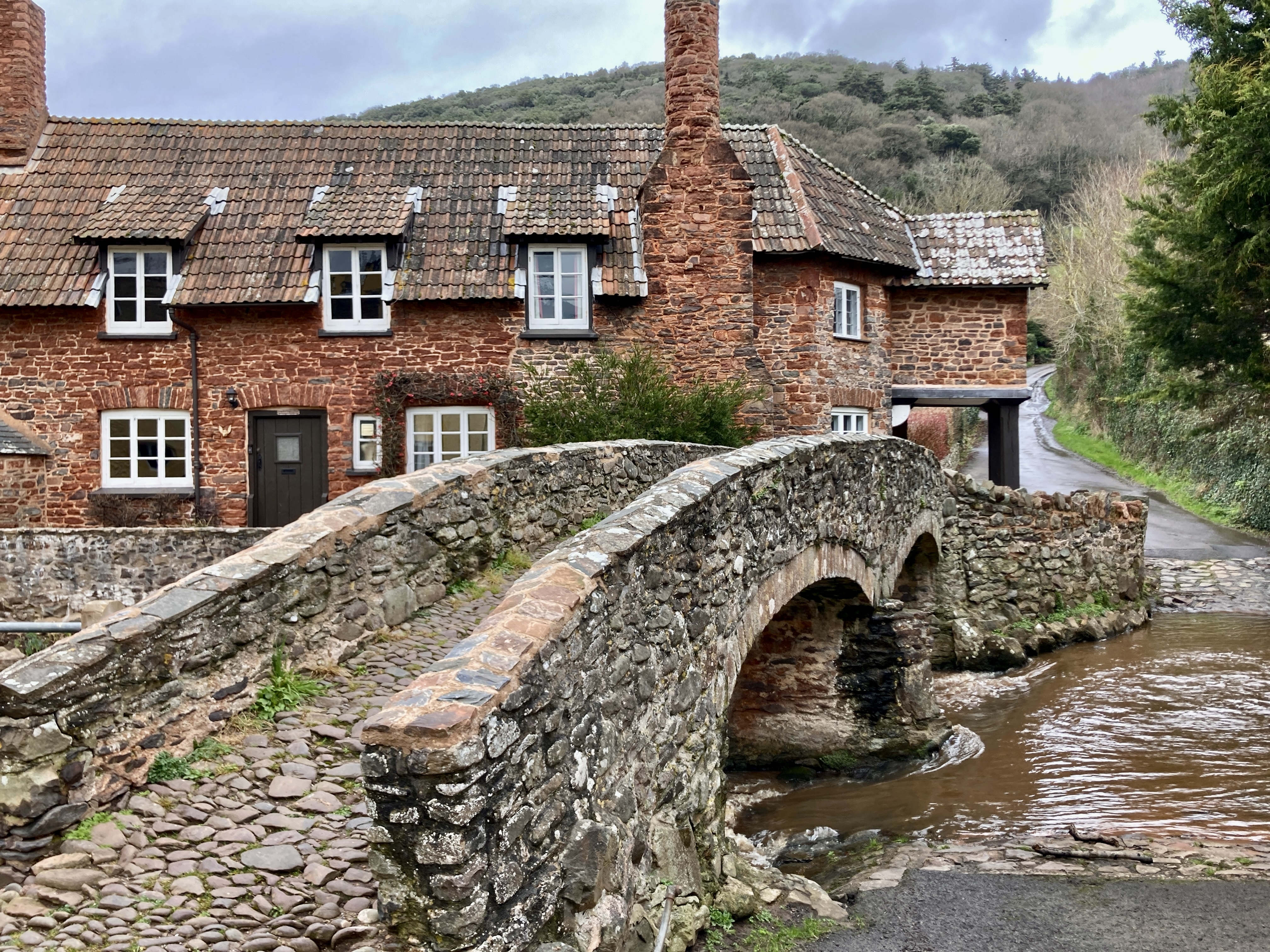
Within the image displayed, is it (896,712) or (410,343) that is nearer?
(896,712)

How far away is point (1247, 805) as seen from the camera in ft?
34.6

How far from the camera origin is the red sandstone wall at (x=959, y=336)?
67.1 feet

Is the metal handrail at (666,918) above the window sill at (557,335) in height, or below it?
below

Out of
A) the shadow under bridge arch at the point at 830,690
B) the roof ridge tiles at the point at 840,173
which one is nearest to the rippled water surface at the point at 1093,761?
the shadow under bridge arch at the point at 830,690

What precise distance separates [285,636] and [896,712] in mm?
8366

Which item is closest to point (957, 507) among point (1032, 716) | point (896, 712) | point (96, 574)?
point (1032, 716)

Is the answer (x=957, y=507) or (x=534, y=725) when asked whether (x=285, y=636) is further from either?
(x=957, y=507)

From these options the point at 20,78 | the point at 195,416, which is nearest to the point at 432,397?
the point at 195,416

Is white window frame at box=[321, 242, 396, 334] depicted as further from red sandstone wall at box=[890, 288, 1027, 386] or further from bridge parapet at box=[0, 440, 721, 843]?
bridge parapet at box=[0, 440, 721, 843]

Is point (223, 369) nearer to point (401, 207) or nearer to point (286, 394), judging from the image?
point (286, 394)

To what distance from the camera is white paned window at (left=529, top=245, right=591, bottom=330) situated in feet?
60.7

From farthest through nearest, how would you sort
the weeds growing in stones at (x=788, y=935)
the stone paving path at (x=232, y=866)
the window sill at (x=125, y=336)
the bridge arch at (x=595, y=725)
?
the window sill at (x=125, y=336)
the weeds growing in stones at (x=788, y=935)
the stone paving path at (x=232, y=866)
the bridge arch at (x=595, y=725)

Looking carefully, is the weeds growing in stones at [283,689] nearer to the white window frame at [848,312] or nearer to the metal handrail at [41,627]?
the metal handrail at [41,627]

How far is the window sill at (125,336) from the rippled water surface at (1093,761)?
12.1 meters
